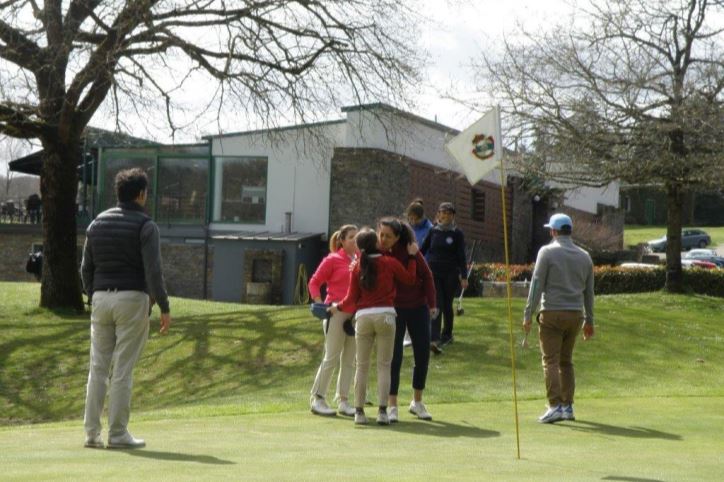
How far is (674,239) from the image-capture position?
31359mm

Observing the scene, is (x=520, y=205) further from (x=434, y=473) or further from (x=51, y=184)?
(x=434, y=473)

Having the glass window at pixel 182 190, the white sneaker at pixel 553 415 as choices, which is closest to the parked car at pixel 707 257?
the glass window at pixel 182 190

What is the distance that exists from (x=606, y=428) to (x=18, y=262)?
39715mm

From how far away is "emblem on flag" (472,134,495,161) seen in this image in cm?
1022

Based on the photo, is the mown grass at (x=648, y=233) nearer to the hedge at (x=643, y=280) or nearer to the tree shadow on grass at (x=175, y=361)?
the hedge at (x=643, y=280)

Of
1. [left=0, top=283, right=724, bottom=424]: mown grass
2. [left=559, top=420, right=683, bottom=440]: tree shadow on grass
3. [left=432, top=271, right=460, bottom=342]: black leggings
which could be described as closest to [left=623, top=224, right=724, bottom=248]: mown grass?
[left=0, top=283, right=724, bottom=424]: mown grass

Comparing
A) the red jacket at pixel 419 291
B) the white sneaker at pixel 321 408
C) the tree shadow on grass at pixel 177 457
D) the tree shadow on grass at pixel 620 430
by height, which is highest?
the red jacket at pixel 419 291

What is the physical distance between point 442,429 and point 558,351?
1691 mm

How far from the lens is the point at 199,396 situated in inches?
701

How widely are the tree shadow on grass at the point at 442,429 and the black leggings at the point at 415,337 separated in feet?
1.25

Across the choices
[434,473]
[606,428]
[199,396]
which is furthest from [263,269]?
[434,473]

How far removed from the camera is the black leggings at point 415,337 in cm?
1196

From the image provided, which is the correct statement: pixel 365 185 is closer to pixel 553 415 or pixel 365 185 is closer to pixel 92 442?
pixel 553 415

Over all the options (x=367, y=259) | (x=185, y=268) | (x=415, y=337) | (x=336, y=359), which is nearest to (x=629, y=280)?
(x=185, y=268)
